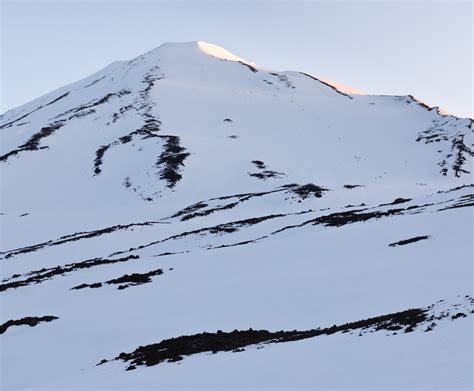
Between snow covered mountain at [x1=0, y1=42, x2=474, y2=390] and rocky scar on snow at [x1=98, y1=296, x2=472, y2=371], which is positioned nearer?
snow covered mountain at [x1=0, y1=42, x2=474, y2=390]

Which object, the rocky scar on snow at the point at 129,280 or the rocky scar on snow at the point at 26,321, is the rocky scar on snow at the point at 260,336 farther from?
the rocky scar on snow at the point at 129,280

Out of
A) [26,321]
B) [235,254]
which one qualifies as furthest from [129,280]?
[235,254]

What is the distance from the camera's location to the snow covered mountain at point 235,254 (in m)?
13.4

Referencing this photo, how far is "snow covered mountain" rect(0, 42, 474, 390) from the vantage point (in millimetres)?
13367

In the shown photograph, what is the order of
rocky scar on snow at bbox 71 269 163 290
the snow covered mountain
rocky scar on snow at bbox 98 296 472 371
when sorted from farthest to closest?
rocky scar on snow at bbox 71 269 163 290
rocky scar on snow at bbox 98 296 472 371
the snow covered mountain

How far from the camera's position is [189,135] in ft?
279

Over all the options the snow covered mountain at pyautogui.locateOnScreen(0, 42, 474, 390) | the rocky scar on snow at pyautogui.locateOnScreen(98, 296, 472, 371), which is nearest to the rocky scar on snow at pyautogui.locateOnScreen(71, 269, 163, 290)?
the snow covered mountain at pyautogui.locateOnScreen(0, 42, 474, 390)

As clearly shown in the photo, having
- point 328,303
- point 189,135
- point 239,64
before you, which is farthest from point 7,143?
point 328,303

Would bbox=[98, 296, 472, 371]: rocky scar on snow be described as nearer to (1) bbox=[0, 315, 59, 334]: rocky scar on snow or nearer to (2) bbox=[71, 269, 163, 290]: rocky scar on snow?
(1) bbox=[0, 315, 59, 334]: rocky scar on snow

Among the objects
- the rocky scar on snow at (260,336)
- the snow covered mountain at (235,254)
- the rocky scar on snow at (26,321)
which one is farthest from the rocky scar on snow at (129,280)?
the rocky scar on snow at (260,336)

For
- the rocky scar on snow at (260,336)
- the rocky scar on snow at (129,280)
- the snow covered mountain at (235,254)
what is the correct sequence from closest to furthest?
the snow covered mountain at (235,254)
the rocky scar on snow at (260,336)
the rocky scar on snow at (129,280)

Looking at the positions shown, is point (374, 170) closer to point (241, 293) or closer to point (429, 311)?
point (241, 293)

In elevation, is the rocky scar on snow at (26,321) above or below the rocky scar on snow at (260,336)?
above

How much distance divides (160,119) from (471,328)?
85.9 m
